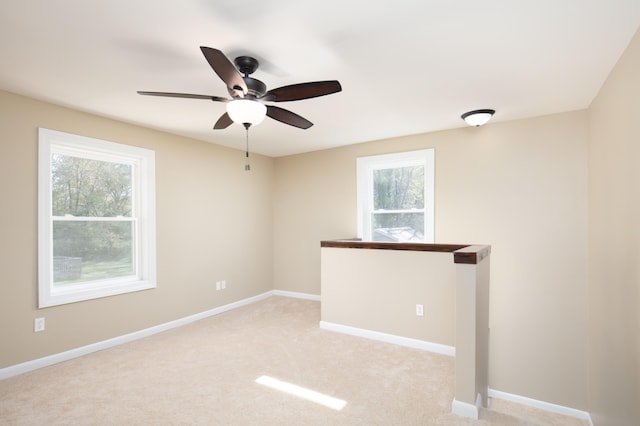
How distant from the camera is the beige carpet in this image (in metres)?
2.26

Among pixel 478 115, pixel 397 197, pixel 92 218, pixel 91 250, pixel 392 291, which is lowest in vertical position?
pixel 392 291

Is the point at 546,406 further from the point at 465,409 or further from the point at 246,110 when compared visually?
the point at 246,110

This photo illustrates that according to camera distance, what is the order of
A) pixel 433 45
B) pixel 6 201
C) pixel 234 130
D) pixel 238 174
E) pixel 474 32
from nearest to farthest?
pixel 474 32
pixel 433 45
pixel 6 201
pixel 234 130
pixel 238 174

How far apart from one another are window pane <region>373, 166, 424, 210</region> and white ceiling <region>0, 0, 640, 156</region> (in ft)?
4.18

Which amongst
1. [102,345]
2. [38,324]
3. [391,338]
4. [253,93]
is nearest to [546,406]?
[391,338]

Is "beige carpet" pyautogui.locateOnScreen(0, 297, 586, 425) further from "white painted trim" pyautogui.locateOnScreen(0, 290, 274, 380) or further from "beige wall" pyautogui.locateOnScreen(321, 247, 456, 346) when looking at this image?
"beige wall" pyautogui.locateOnScreen(321, 247, 456, 346)

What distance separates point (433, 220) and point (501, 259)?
35.2 inches

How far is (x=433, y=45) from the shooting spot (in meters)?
2.11

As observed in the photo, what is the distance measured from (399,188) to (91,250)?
380 cm

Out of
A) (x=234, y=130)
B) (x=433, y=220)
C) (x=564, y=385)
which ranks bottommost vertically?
(x=564, y=385)

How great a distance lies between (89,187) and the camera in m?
3.49

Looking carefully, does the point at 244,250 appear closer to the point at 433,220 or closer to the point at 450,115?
the point at 433,220

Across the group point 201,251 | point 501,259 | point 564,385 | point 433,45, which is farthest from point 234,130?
point 564,385

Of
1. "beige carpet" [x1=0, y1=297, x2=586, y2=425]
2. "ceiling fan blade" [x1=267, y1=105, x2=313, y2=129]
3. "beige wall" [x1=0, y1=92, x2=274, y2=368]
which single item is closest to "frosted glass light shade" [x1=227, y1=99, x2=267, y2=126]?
"ceiling fan blade" [x1=267, y1=105, x2=313, y2=129]
